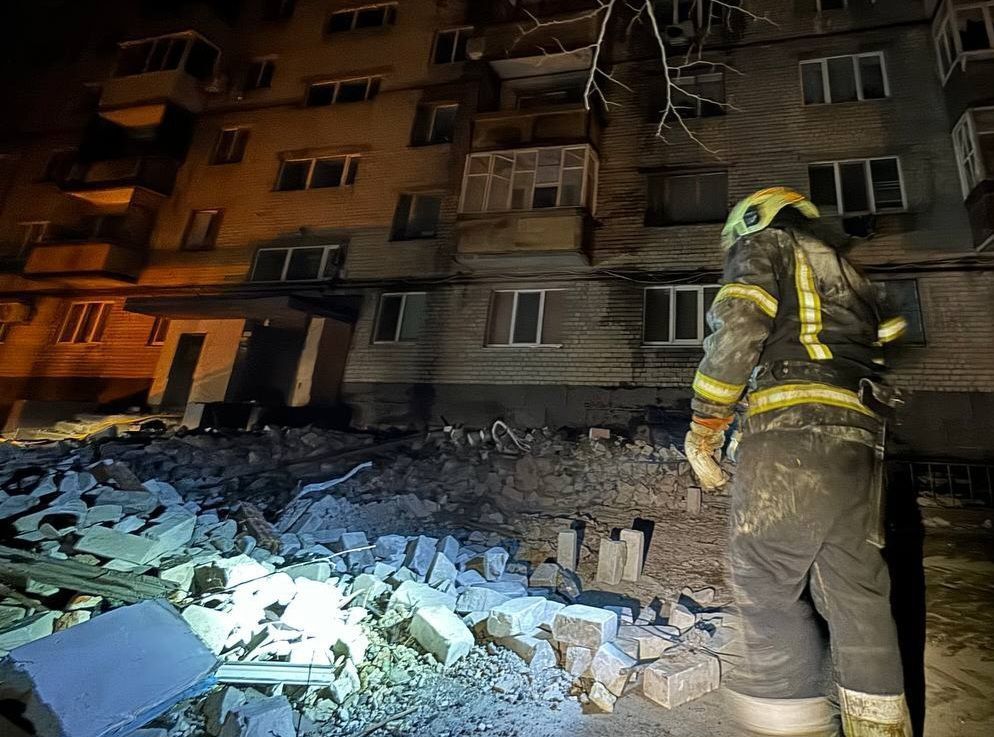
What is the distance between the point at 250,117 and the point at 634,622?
60.8 ft

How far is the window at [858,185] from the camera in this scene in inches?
389

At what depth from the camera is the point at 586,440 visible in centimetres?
867

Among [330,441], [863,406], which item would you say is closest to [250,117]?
[330,441]

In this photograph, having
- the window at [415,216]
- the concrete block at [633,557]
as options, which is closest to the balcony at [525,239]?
the window at [415,216]

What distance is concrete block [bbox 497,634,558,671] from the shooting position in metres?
3.01

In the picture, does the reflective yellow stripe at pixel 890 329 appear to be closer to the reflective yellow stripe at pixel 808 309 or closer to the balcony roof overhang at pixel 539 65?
the reflective yellow stripe at pixel 808 309

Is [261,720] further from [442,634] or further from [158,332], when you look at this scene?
[158,332]

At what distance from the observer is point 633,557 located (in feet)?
13.9

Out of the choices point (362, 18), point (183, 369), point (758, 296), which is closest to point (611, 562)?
point (758, 296)

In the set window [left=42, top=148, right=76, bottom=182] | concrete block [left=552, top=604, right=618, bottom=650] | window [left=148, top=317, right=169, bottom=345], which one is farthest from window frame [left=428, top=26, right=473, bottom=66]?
concrete block [left=552, top=604, right=618, bottom=650]

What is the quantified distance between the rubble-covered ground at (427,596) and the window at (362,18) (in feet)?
50.9

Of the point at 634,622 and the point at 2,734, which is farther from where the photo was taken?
the point at 634,622

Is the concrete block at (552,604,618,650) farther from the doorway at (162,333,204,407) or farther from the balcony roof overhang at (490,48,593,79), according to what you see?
the doorway at (162,333,204,407)

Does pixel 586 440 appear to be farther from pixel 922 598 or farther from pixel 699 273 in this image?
pixel 922 598
